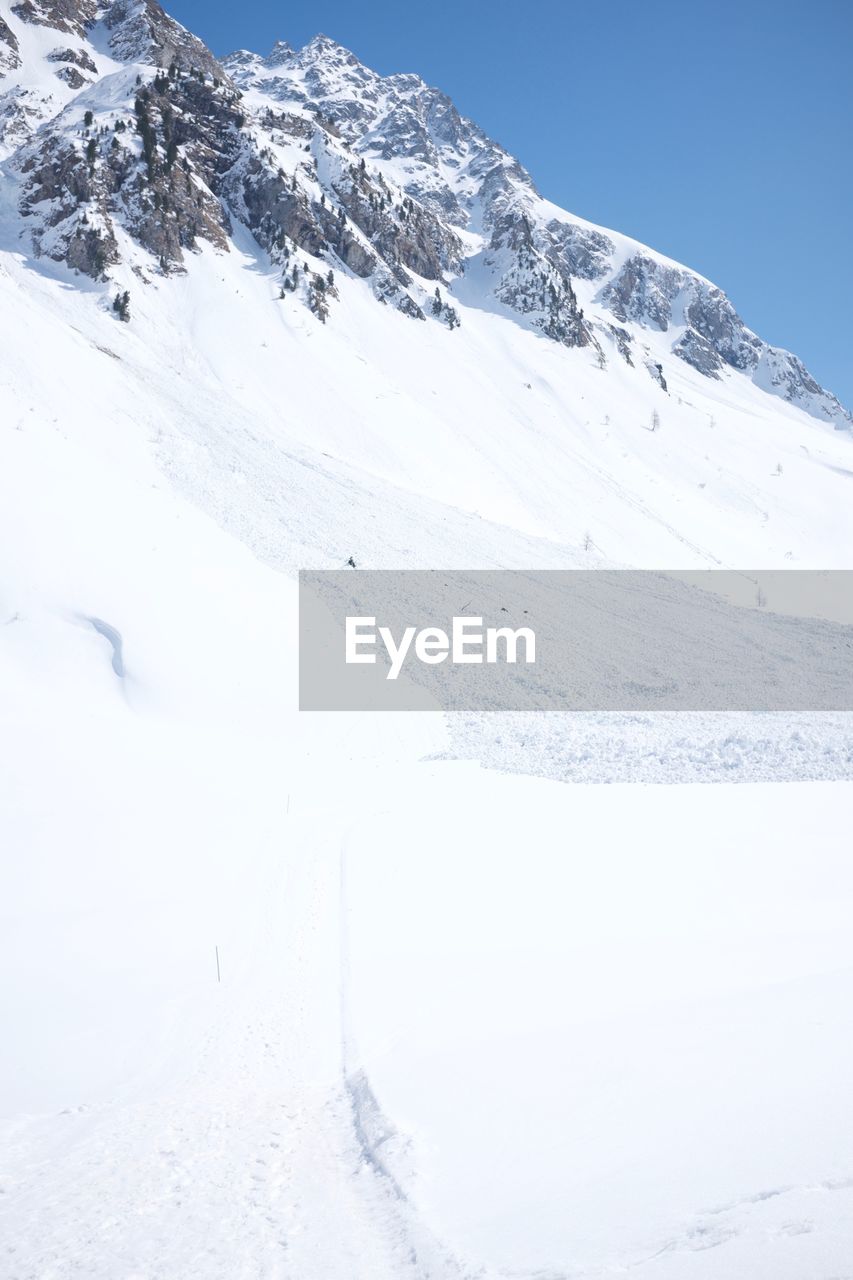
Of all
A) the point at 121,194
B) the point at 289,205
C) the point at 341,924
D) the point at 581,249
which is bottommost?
the point at 341,924

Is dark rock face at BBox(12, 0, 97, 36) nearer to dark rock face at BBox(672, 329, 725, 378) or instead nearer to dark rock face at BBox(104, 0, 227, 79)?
dark rock face at BBox(104, 0, 227, 79)

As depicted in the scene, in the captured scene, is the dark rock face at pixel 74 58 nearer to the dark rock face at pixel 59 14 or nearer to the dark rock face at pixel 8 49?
the dark rock face at pixel 8 49

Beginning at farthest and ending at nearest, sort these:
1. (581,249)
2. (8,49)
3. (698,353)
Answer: (581,249)
(698,353)
(8,49)

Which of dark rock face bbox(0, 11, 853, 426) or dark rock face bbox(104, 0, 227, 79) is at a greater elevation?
dark rock face bbox(104, 0, 227, 79)

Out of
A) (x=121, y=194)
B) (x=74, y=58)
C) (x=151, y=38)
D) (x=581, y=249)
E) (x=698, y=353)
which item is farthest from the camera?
(x=581, y=249)

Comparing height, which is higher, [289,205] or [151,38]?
[151,38]

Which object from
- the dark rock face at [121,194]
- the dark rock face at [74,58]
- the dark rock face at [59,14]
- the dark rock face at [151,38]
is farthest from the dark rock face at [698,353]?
the dark rock face at [59,14]

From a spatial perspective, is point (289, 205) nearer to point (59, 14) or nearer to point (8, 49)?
point (8, 49)

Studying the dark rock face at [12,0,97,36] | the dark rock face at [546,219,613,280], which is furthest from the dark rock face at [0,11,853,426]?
the dark rock face at [546,219,613,280]

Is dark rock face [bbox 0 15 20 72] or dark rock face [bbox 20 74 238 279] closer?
dark rock face [bbox 20 74 238 279]

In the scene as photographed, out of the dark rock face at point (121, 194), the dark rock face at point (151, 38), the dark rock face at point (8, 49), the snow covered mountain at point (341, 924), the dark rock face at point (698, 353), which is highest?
the dark rock face at point (151, 38)

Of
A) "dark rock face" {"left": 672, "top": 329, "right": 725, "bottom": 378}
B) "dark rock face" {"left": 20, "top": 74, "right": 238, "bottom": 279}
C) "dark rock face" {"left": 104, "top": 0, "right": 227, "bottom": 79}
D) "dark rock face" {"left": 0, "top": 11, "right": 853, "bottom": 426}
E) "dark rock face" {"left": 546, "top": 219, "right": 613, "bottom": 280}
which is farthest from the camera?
"dark rock face" {"left": 546, "top": 219, "right": 613, "bottom": 280}

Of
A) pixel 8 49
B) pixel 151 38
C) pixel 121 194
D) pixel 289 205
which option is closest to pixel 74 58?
pixel 8 49

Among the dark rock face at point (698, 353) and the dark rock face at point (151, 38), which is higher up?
the dark rock face at point (151, 38)
